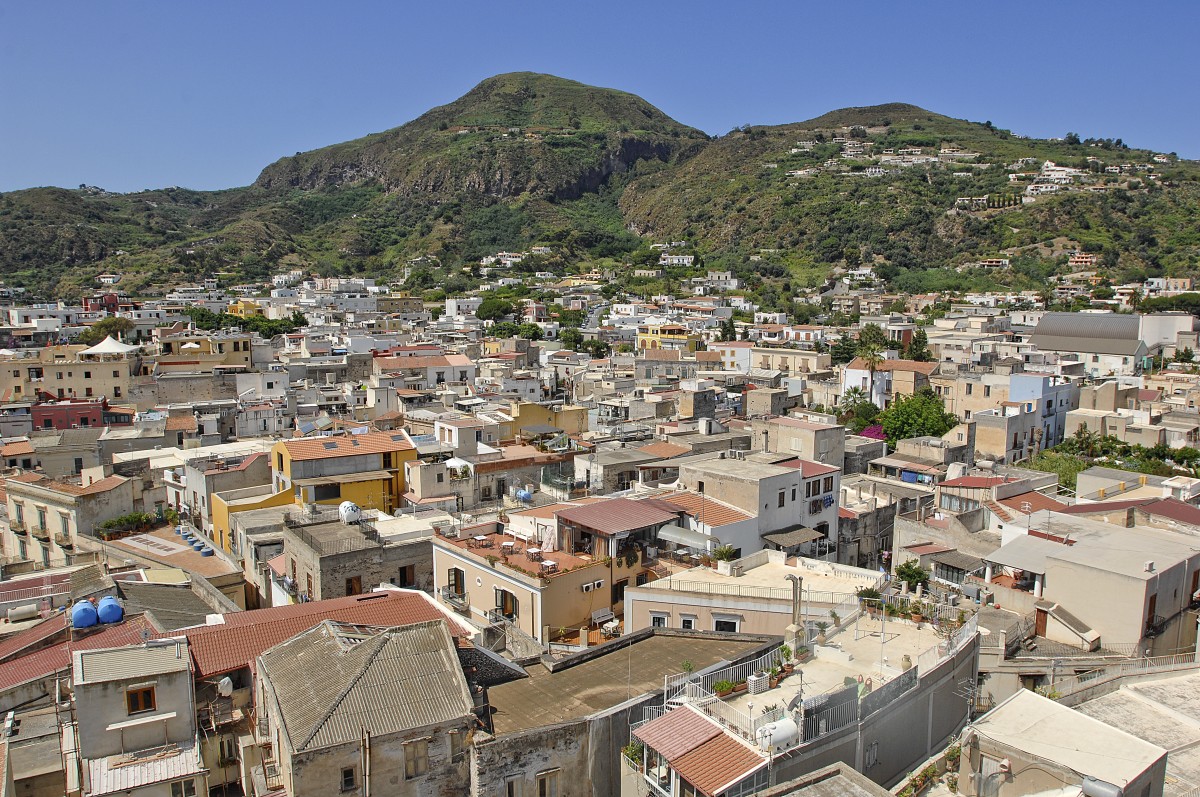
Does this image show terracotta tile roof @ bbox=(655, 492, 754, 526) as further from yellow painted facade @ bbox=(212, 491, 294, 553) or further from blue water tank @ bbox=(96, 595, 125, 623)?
yellow painted facade @ bbox=(212, 491, 294, 553)

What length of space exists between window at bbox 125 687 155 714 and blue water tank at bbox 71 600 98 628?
4.39 metres

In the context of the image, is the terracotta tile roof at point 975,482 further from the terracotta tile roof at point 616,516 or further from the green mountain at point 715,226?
the green mountain at point 715,226

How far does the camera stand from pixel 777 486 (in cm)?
2012

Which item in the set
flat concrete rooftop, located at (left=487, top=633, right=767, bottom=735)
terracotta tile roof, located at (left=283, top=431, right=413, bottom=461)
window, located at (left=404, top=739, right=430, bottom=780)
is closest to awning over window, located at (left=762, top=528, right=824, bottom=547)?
flat concrete rooftop, located at (left=487, top=633, right=767, bottom=735)

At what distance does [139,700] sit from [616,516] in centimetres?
943

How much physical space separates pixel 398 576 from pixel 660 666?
8585 mm

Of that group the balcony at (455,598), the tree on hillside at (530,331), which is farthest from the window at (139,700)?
the tree on hillside at (530,331)

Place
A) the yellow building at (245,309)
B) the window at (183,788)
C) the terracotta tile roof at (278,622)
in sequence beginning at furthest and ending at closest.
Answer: the yellow building at (245,309) < the terracotta tile roof at (278,622) < the window at (183,788)

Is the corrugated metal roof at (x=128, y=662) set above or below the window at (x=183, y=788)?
above

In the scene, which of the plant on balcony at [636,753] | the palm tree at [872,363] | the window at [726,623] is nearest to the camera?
the plant on balcony at [636,753]

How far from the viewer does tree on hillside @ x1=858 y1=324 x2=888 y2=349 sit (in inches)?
2801

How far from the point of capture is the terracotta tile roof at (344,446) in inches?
1024

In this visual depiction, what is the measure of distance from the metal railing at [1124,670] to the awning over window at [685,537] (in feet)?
22.2

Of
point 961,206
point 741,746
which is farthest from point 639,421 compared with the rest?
point 961,206
